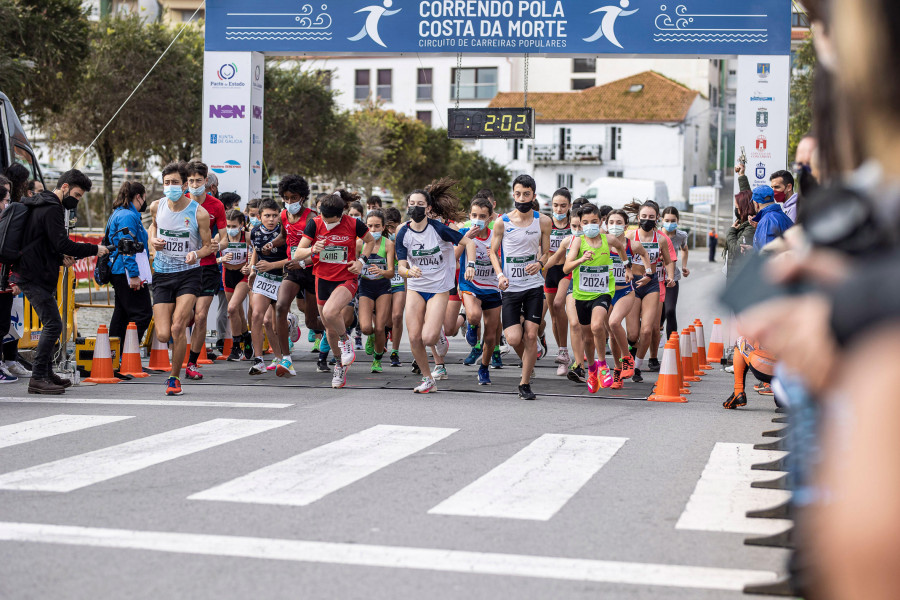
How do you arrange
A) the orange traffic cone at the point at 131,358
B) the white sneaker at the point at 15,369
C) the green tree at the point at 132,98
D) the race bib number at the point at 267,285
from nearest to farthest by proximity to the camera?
the white sneaker at the point at 15,369 → the orange traffic cone at the point at 131,358 → the race bib number at the point at 267,285 → the green tree at the point at 132,98

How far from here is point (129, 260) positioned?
40.0 ft

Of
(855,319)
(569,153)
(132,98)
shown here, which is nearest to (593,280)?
(855,319)

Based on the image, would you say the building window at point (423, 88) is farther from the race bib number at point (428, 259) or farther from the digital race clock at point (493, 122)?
the race bib number at point (428, 259)

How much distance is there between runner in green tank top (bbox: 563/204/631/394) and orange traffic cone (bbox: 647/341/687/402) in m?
0.85

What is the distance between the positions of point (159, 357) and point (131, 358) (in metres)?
0.82

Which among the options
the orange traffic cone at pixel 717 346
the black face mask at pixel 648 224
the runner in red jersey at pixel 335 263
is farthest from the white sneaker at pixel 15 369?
the orange traffic cone at pixel 717 346

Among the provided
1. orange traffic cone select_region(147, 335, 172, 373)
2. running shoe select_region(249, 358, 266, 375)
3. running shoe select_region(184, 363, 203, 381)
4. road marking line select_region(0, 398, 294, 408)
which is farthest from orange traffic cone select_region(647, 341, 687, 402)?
orange traffic cone select_region(147, 335, 172, 373)

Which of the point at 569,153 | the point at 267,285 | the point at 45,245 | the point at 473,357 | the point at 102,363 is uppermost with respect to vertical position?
the point at 569,153

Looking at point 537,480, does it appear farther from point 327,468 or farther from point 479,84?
point 479,84

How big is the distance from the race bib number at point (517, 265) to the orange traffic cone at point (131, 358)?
13.7 ft

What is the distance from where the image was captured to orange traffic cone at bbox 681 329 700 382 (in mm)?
13430

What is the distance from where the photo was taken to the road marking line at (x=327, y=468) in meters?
6.30

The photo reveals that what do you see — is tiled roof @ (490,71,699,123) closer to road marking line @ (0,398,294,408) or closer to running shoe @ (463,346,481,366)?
running shoe @ (463,346,481,366)

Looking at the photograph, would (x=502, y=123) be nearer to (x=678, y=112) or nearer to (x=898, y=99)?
(x=898, y=99)
